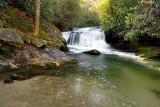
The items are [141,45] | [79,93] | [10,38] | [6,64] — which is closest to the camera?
[79,93]

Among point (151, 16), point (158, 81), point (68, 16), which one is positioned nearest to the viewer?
point (158, 81)

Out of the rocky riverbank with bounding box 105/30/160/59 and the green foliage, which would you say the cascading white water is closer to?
the rocky riverbank with bounding box 105/30/160/59

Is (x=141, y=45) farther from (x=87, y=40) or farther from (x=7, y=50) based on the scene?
(x=7, y=50)

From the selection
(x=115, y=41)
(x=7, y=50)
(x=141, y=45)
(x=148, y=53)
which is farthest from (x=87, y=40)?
(x=7, y=50)

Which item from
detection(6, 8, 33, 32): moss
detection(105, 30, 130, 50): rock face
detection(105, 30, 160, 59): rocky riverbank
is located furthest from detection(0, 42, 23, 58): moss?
detection(105, 30, 130, 50): rock face

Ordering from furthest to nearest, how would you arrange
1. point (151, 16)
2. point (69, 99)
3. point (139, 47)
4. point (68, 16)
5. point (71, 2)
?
point (68, 16) < point (71, 2) < point (139, 47) < point (151, 16) < point (69, 99)

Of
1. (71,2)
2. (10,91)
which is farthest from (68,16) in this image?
(10,91)

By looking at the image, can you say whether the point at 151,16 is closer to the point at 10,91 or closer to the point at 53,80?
the point at 53,80

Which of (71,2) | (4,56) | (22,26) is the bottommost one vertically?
(4,56)

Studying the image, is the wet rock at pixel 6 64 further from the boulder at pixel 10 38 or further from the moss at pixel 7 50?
the boulder at pixel 10 38

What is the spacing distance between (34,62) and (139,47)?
13306 millimetres

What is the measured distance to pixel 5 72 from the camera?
4219 millimetres

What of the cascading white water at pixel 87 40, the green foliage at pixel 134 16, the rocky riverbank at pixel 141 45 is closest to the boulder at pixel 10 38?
the green foliage at pixel 134 16

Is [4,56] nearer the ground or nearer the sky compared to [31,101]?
nearer the sky
